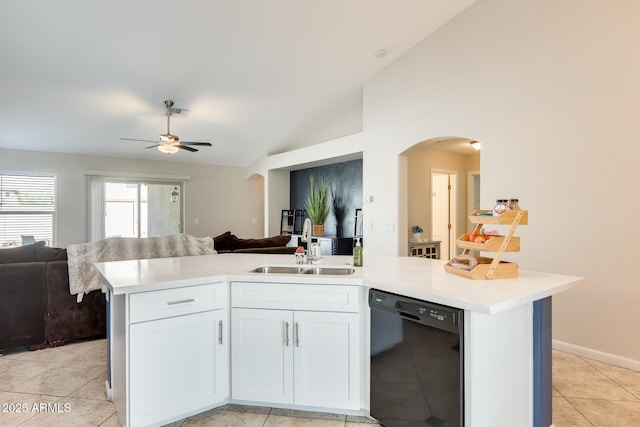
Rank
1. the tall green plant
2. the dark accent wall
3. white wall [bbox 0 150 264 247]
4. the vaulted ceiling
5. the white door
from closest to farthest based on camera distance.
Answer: the vaulted ceiling → the white door → white wall [bbox 0 150 264 247] → the dark accent wall → the tall green plant

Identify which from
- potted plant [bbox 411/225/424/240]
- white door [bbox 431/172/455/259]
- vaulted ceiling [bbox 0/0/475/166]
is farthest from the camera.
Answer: white door [bbox 431/172/455/259]

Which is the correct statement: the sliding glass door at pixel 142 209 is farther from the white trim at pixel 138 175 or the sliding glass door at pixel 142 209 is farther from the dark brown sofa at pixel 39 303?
the dark brown sofa at pixel 39 303

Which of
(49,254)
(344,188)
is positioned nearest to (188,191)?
(344,188)

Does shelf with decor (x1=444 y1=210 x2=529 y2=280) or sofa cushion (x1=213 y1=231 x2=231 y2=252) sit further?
sofa cushion (x1=213 y1=231 x2=231 y2=252)

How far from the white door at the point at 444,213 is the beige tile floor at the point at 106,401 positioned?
3377 mm

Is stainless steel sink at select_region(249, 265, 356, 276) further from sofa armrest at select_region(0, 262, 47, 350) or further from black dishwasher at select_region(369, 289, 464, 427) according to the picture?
sofa armrest at select_region(0, 262, 47, 350)

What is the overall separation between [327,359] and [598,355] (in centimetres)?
260

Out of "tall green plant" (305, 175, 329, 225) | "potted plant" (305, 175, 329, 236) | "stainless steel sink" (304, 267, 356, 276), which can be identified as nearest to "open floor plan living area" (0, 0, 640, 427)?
"stainless steel sink" (304, 267, 356, 276)

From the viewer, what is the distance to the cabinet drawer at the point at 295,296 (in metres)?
2.02

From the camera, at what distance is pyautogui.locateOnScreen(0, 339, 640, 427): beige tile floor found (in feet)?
6.87

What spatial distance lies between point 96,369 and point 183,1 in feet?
10.8

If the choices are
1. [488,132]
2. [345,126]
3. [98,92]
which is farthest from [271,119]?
[488,132]

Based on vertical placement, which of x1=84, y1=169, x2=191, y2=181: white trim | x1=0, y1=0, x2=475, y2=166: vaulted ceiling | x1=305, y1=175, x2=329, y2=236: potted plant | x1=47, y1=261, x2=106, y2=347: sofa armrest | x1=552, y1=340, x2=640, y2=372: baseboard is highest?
x1=0, y1=0, x2=475, y2=166: vaulted ceiling

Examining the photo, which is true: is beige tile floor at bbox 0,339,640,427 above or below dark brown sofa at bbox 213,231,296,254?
below
